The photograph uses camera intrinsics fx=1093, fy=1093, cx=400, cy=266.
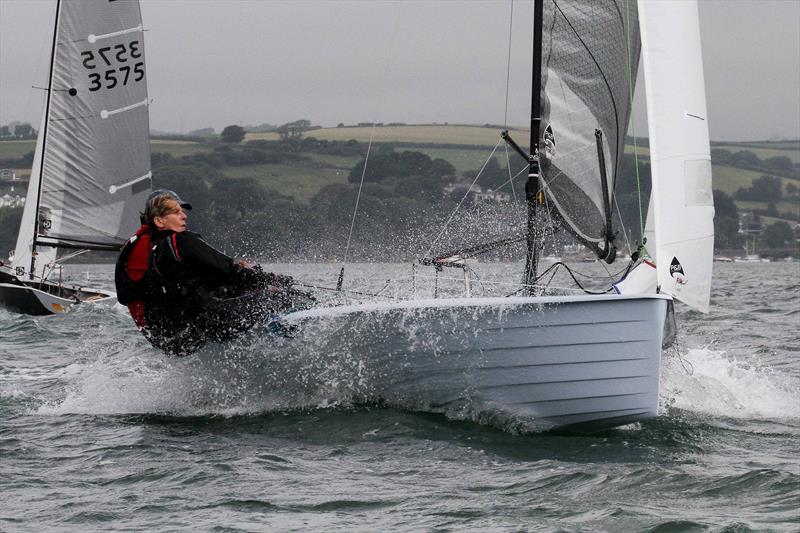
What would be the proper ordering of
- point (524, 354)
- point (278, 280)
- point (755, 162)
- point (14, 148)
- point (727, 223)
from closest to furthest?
point (524, 354) < point (278, 280) < point (14, 148) < point (727, 223) < point (755, 162)

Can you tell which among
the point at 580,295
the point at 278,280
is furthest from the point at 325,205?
the point at 580,295

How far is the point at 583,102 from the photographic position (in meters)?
7.73

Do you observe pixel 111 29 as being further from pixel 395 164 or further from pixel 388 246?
pixel 388 246

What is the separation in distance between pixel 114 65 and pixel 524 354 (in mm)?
15540

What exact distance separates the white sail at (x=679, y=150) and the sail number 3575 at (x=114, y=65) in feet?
47.3

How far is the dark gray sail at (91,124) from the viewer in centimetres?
1914

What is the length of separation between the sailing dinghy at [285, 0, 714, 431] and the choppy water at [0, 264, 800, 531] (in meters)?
0.21

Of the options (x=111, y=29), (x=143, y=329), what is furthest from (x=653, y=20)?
(x=111, y=29)

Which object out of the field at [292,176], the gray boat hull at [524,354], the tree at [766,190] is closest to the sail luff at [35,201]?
the gray boat hull at [524,354]

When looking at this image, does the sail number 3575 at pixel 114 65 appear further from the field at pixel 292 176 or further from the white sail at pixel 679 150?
the field at pixel 292 176

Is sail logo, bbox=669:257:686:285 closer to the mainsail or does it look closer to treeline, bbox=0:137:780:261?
treeline, bbox=0:137:780:261

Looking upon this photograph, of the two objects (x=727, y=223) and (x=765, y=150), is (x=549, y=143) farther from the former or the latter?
(x=765, y=150)

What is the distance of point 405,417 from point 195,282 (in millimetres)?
1449

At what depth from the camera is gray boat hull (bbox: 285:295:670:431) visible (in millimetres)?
5605
